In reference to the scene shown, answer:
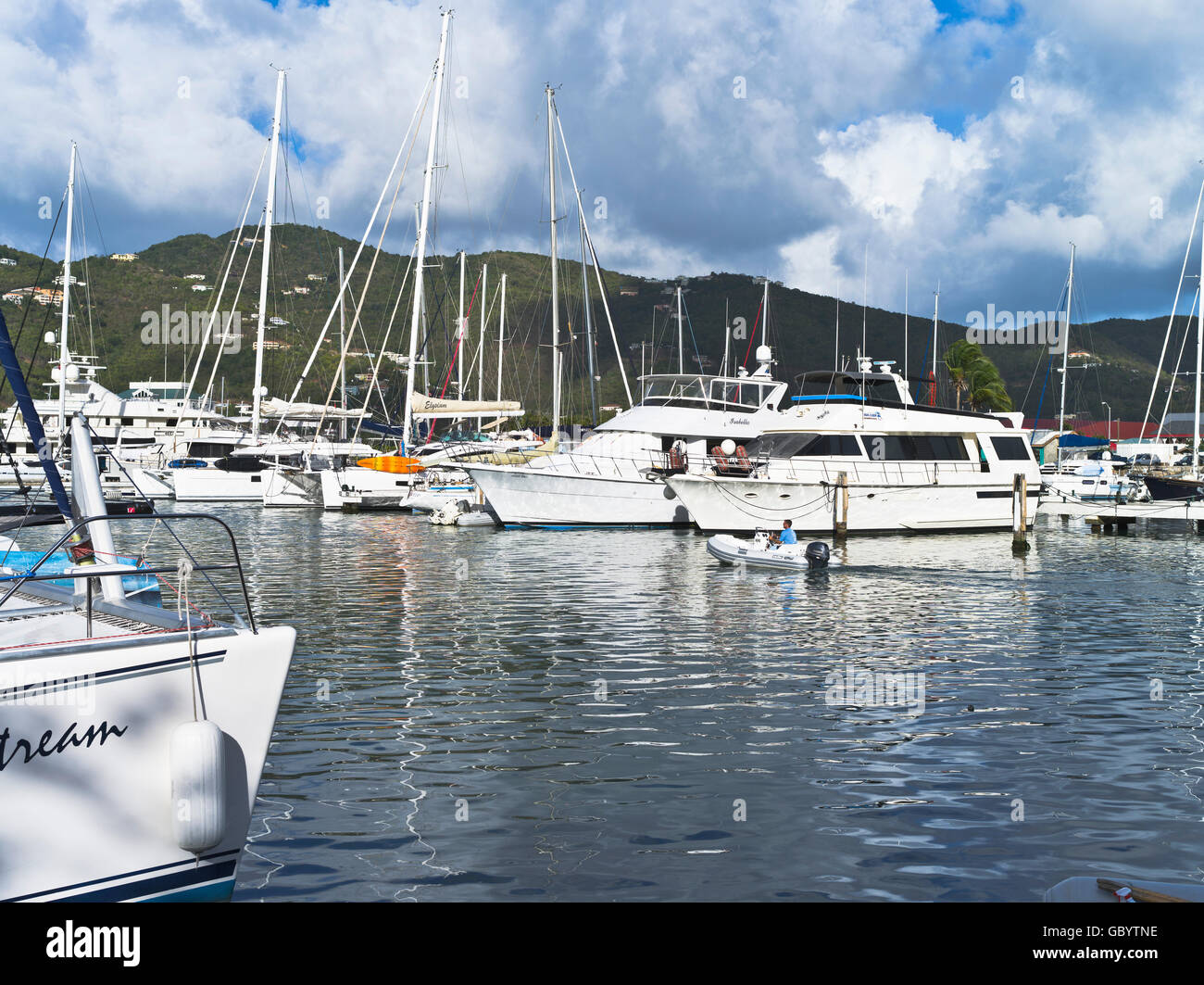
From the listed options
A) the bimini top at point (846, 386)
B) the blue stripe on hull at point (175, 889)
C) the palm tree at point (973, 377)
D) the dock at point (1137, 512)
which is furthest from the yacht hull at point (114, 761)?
the palm tree at point (973, 377)

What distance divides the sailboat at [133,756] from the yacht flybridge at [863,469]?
26361 millimetres

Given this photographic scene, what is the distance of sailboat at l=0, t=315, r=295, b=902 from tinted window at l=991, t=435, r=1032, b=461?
34.1 m

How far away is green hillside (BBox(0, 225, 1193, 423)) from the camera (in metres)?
116

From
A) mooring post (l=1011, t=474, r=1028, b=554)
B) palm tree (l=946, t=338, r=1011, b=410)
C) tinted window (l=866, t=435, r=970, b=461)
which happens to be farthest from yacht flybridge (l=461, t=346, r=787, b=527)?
palm tree (l=946, t=338, r=1011, b=410)

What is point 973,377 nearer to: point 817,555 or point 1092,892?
point 817,555

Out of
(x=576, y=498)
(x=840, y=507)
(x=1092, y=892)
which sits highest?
(x=576, y=498)

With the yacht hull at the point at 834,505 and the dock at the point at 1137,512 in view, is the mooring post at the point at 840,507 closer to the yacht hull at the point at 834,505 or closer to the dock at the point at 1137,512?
the yacht hull at the point at 834,505

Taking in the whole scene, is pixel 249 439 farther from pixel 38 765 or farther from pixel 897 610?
pixel 38 765

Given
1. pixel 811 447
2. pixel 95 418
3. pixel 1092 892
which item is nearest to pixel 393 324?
pixel 95 418

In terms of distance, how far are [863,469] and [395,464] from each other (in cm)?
2230

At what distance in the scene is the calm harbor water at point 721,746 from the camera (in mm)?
7305

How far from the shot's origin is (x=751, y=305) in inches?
6924

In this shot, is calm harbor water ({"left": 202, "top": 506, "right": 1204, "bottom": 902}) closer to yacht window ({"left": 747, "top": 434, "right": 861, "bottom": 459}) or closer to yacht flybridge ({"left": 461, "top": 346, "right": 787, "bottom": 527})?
yacht window ({"left": 747, "top": 434, "right": 861, "bottom": 459})

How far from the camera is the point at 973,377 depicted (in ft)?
278
